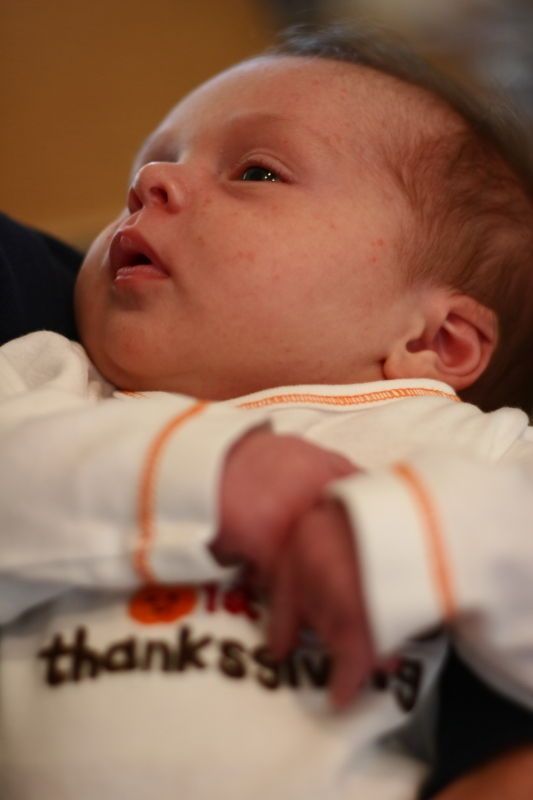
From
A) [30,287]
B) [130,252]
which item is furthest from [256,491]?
[30,287]

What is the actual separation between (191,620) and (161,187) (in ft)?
1.39

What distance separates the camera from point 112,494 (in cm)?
51

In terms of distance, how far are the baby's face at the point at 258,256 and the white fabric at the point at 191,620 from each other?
178mm

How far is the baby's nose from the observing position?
795 mm

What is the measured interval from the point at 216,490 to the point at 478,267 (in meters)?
0.51

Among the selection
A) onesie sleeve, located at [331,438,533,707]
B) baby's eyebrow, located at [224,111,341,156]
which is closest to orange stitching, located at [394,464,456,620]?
onesie sleeve, located at [331,438,533,707]

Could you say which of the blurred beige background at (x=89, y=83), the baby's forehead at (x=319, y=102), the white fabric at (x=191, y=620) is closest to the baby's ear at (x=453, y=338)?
the baby's forehead at (x=319, y=102)

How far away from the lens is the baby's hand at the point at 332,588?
480 mm

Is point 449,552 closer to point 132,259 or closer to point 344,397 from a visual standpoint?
point 344,397

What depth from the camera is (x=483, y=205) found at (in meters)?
0.90

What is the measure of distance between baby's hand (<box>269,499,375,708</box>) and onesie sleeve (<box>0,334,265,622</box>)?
0.17ft

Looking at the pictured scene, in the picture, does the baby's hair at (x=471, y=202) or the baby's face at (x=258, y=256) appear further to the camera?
the baby's hair at (x=471, y=202)

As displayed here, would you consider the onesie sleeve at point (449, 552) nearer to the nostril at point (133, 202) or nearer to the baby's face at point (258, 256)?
the baby's face at point (258, 256)

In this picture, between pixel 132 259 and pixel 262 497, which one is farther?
pixel 132 259
